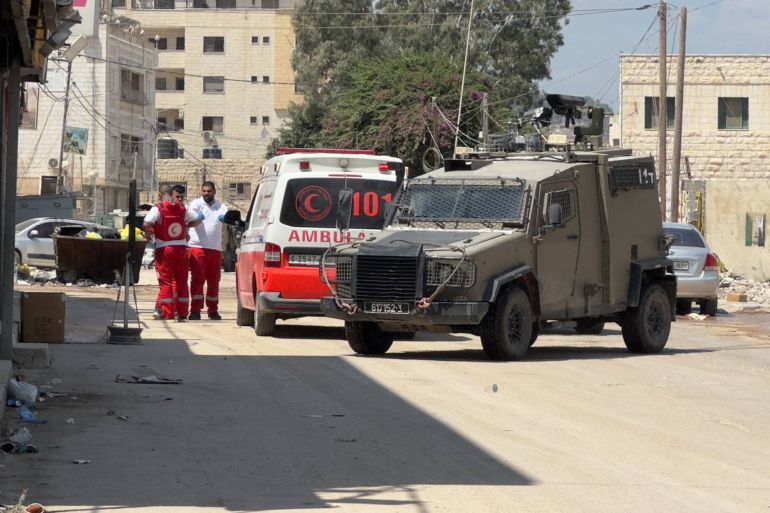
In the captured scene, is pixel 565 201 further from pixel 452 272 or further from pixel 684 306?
pixel 684 306

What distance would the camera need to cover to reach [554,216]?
1666cm

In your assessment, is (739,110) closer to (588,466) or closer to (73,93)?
(73,93)

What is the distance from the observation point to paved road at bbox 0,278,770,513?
8.22m

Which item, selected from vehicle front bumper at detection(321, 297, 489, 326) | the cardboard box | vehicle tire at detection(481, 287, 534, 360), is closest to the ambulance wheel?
the cardboard box

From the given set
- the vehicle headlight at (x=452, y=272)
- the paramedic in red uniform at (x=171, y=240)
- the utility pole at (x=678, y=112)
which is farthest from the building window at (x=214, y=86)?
the vehicle headlight at (x=452, y=272)

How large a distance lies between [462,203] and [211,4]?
312 ft

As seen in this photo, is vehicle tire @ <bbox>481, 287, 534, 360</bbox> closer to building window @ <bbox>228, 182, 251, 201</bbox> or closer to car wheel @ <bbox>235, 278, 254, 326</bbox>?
car wheel @ <bbox>235, 278, 254, 326</bbox>

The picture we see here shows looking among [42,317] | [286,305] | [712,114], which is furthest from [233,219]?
[712,114]

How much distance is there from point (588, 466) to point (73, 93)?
2731 inches

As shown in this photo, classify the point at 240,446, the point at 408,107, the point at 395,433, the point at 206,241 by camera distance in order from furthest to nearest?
the point at 408,107 < the point at 206,241 < the point at 395,433 < the point at 240,446

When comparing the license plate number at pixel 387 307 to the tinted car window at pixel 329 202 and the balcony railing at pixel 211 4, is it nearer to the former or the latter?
the tinted car window at pixel 329 202

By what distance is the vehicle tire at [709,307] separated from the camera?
28141 mm

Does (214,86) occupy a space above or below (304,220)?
above

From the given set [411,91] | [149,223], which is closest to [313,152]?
[149,223]
